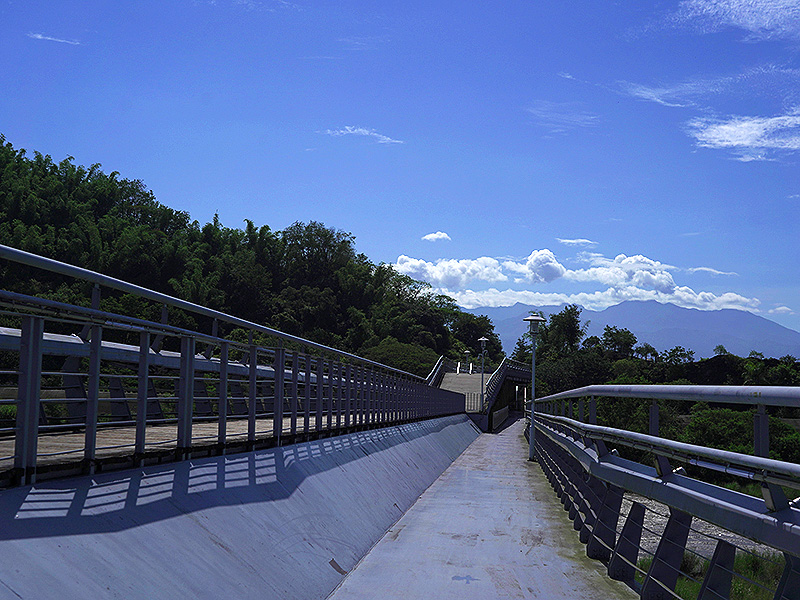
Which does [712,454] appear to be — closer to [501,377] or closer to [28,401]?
[28,401]

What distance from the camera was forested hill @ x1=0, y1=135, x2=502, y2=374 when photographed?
311 feet

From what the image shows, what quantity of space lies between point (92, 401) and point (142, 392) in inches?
24.0

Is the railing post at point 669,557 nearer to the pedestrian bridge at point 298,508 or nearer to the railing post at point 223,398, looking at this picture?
the pedestrian bridge at point 298,508

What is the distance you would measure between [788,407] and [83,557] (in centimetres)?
384

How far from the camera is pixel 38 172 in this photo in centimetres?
10669

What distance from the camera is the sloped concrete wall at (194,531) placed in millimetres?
4426

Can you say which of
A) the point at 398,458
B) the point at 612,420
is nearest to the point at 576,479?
the point at 612,420

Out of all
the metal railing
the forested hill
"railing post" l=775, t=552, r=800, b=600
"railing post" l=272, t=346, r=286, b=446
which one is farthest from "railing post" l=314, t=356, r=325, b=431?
the forested hill

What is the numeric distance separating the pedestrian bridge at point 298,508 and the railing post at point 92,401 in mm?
17

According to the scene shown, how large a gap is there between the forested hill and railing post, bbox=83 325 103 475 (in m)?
66.8

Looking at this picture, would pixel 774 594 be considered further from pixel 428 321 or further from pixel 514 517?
pixel 428 321

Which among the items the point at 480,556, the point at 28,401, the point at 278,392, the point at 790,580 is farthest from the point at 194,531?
the point at 480,556

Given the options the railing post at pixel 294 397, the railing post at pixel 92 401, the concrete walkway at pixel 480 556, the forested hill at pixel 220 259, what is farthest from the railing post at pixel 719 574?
the forested hill at pixel 220 259

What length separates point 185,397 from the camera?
289 inches
